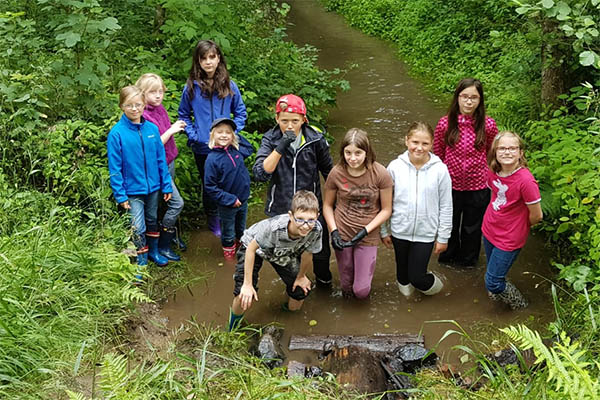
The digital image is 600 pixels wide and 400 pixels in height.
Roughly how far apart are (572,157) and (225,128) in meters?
3.44

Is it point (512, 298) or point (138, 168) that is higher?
point (138, 168)

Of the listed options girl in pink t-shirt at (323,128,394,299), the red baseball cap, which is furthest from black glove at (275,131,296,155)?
girl in pink t-shirt at (323,128,394,299)

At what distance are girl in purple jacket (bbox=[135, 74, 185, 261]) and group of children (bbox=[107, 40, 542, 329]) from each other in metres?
0.01

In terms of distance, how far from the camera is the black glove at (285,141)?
15.0 feet

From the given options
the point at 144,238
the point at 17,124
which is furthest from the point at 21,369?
the point at 17,124

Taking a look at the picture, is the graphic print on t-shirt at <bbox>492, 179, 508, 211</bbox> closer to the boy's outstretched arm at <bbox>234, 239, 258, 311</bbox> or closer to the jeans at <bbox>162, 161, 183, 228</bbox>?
the boy's outstretched arm at <bbox>234, 239, 258, 311</bbox>

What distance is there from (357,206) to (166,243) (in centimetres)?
216

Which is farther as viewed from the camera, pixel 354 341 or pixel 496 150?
pixel 354 341

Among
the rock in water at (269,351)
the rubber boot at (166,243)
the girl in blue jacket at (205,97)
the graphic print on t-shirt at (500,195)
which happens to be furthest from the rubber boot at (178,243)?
the graphic print on t-shirt at (500,195)

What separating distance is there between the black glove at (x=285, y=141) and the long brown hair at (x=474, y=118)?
1580 mm

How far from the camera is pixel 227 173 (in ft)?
17.5

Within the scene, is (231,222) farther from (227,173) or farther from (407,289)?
(407,289)

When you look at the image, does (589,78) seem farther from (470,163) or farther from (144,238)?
(144,238)

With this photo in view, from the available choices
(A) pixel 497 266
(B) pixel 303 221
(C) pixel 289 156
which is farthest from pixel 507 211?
(C) pixel 289 156
